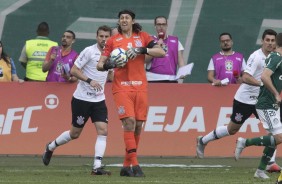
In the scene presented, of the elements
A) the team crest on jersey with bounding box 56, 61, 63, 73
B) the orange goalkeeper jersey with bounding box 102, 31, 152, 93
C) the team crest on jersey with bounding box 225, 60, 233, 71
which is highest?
the orange goalkeeper jersey with bounding box 102, 31, 152, 93

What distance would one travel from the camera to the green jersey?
1394 cm

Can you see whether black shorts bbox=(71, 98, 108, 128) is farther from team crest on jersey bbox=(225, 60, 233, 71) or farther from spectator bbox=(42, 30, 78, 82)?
team crest on jersey bbox=(225, 60, 233, 71)

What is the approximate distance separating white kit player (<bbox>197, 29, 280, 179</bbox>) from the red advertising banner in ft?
3.61

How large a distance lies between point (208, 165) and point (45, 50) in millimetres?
4411

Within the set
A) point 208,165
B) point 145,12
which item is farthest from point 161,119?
point 145,12

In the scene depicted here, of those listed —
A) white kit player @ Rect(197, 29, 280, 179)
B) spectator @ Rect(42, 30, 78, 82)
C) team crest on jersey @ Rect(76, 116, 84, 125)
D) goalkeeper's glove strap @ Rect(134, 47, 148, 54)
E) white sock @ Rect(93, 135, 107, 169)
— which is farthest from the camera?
spectator @ Rect(42, 30, 78, 82)

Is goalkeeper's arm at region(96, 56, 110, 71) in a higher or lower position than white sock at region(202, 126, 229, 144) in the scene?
higher

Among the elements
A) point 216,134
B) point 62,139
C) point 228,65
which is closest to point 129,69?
point 62,139

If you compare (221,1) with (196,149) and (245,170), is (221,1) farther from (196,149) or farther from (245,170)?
(245,170)

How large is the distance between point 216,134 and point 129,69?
10.8 feet

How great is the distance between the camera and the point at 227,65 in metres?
19.1

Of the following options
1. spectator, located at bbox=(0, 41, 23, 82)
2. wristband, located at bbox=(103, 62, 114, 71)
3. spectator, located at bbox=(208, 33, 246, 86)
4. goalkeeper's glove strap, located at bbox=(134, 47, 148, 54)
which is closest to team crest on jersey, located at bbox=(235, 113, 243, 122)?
spectator, located at bbox=(208, 33, 246, 86)

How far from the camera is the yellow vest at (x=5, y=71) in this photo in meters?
19.1

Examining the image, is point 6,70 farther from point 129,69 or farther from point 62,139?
point 129,69
